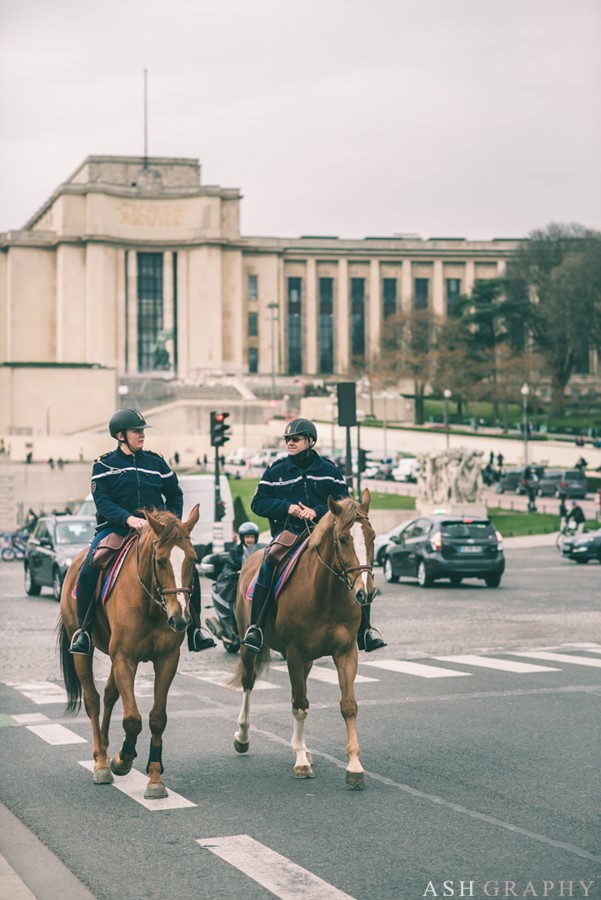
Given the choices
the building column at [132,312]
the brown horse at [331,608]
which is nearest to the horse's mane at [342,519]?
the brown horse at [331,608]

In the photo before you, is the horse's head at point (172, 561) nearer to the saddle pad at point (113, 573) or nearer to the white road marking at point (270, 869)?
the saddle pad at point (113, 573)

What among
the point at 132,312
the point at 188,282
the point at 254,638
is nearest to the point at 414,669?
the point at 254,638

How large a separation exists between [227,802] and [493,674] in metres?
6.98

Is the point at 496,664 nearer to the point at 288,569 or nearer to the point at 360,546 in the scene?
the point at 288,569

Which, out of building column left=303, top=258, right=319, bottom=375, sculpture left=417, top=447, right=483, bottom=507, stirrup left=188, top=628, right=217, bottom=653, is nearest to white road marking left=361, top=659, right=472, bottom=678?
stirrup left=188, top=628, right=217, bottom=653

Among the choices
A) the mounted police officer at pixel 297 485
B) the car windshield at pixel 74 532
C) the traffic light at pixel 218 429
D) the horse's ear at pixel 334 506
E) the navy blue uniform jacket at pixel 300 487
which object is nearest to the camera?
the horse's ear at pixel 334 506

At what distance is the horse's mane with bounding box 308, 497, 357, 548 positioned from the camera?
28.8 feet

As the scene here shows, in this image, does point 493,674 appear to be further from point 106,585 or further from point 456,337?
point 456,337

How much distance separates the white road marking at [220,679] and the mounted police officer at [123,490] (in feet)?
15.5

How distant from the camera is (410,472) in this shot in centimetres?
7788

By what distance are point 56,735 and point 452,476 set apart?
42.2 meters

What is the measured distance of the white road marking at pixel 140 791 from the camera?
8.39 metres

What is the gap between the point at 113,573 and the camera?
9.20 meters

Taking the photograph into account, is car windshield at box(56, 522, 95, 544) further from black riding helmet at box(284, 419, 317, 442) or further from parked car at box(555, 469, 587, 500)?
parked car at box(555, 469, 587, 500)
